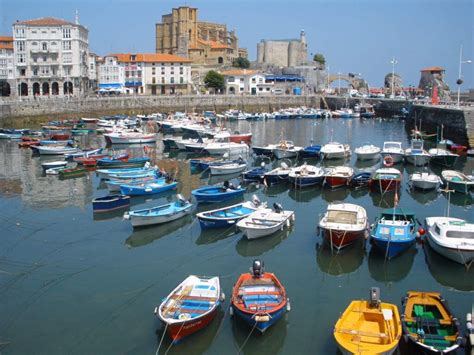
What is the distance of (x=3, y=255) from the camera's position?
1909 cm

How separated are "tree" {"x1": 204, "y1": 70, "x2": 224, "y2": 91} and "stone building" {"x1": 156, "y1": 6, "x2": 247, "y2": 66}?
52.5 feet

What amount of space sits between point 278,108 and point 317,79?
30187mm

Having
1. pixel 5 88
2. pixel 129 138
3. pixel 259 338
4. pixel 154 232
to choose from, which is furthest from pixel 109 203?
pixel 5 88

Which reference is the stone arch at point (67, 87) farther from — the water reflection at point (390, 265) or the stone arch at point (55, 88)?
the water reflection at point (390, 265)

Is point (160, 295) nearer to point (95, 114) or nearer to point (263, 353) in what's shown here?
point (263, 353)

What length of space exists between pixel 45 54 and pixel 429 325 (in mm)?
71330

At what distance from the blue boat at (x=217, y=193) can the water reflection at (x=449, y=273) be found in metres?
10.3

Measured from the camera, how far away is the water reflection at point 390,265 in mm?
17269

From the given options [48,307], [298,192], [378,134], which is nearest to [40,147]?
[298,192]

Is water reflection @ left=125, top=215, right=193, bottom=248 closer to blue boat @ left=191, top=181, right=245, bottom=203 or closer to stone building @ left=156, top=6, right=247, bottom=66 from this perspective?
blue boat @ left=191, top=181, right=245, bottom=203

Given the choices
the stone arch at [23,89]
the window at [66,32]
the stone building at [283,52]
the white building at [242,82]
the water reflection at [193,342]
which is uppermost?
the stone building at [283,52]

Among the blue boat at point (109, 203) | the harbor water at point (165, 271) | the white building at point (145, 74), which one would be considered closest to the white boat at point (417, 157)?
the harbor water at point (165, 271)

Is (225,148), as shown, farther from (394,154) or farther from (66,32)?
(66,32)

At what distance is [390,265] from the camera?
18031mm
